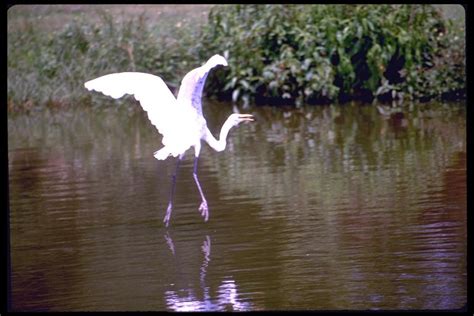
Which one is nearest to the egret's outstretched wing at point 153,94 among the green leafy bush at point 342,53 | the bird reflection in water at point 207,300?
the bird reflection in water at point 207,300

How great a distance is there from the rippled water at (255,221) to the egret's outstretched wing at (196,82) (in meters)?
1.05

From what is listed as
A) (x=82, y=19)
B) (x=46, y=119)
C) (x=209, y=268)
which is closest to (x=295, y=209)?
(x=209, y=268)

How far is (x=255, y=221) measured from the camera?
9.41 metres

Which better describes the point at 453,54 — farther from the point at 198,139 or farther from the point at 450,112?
the point at 198,139

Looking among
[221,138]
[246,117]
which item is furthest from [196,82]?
[221,138]

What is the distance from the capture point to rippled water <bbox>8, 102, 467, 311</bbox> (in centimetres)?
745

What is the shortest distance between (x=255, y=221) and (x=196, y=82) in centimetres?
135

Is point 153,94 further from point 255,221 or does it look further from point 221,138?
point 255,221

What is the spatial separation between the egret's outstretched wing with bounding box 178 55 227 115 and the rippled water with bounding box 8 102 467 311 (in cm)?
105

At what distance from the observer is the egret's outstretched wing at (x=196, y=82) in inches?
332

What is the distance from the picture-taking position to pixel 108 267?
8.20 m

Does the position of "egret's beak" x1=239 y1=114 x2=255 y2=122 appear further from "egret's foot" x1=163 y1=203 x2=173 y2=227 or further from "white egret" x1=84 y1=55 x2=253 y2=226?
"egret's foot" x1=163 y1=203 x2=173 y2=227

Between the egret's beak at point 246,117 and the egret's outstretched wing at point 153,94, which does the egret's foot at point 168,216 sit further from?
the egret's beak at point 246,117

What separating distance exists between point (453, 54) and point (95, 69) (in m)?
5.59
